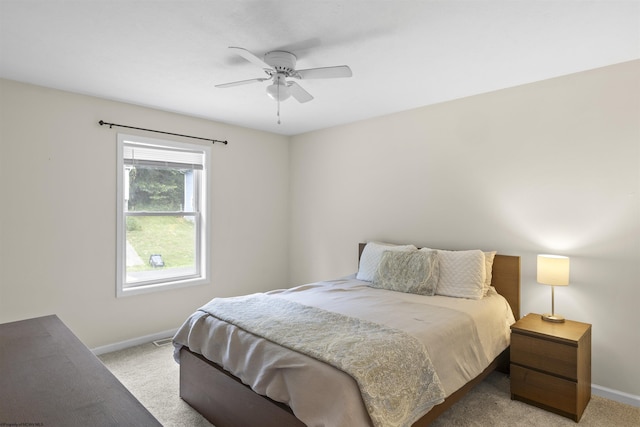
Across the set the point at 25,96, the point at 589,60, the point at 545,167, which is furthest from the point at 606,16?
the point at 25,96

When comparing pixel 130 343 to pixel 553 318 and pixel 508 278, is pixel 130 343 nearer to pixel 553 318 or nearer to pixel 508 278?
pixel 508 278

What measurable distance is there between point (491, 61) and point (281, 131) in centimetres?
283

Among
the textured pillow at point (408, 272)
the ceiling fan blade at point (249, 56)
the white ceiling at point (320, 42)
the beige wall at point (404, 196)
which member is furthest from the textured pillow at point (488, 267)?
Result: the ceiling fan blade at point (249, 56)

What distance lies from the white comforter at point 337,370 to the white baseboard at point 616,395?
0.70 meters

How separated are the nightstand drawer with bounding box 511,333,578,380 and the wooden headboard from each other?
541 mm

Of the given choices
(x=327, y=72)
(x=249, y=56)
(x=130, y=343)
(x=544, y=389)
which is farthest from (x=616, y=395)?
(x=130, y=343)

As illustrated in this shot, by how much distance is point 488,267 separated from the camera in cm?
306

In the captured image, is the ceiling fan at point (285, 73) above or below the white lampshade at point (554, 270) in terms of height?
above

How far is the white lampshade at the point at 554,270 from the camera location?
2.56 metres

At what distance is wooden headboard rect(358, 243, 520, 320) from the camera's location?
118 inches

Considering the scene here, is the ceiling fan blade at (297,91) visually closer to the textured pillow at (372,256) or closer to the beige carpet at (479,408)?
the textured pillow at (372,256)

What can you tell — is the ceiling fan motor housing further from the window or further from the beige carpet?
the beige carpet

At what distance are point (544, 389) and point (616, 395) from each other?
667mm

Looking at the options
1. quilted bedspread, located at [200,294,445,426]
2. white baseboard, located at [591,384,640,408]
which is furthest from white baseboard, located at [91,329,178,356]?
white baseboard, located at [591,384,640,408]
